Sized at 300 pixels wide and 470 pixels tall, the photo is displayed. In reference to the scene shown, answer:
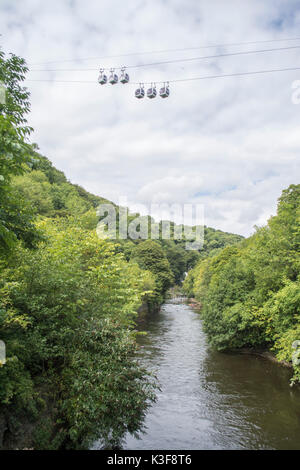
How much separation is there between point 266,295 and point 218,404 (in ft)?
28.8

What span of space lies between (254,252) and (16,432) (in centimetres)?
1812

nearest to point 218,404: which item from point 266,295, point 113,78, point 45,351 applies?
point 266,295

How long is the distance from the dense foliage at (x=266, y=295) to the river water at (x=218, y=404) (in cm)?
184

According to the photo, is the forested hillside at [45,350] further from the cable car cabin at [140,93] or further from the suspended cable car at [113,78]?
the cable car cabin at [140,93]

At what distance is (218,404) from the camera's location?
47.5 ft

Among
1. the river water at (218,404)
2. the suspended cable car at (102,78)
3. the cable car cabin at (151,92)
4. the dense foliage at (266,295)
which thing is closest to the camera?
the river water at (218,404)

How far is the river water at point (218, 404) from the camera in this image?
1126 centimetres

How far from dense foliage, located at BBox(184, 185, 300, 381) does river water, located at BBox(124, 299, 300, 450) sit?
6.02 feet

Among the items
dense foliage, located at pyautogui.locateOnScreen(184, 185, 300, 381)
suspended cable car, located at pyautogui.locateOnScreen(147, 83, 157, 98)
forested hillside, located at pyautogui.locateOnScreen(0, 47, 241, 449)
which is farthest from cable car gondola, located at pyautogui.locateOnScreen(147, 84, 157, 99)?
dense foliage, located at pyautogui.locateOnScreen(184, 185, 300, 381)

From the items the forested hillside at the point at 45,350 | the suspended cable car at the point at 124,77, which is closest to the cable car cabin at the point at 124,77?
the suspended cable car at the point at 124,77

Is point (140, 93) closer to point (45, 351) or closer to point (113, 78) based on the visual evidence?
point (113, 78)
